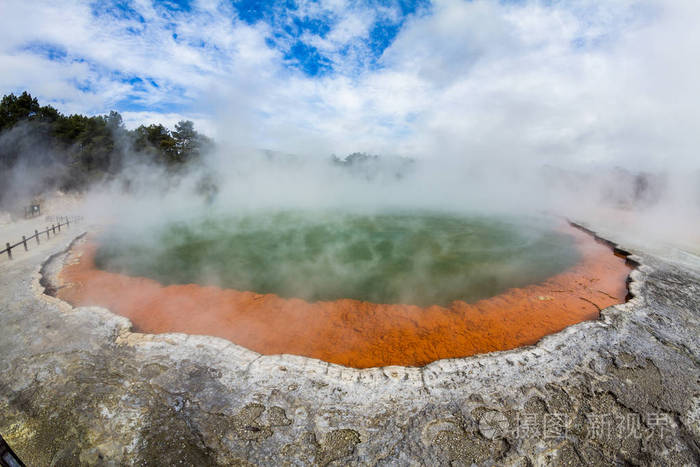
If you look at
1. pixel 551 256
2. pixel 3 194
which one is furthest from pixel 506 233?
pixel 3 194

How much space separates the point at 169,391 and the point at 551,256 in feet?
34.8

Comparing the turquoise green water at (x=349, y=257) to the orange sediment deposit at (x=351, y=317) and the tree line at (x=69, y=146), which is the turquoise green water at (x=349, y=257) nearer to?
the orange sediment deposit at (x=351, y=317)

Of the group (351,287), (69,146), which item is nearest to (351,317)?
(351,287)

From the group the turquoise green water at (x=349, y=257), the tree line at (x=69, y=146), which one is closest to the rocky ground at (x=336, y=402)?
the turquoise green water at (x=349, y=257)

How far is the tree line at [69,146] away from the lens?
53.5 feet

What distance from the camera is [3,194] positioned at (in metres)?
15.1

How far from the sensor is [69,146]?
18453mm

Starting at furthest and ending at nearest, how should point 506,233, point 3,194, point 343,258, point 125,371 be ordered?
point 3,194, point 506,233, point 343,258, point 125,371

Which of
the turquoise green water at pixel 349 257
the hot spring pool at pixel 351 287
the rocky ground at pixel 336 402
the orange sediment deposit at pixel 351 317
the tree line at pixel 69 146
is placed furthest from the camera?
the tree line at pixel 69 146

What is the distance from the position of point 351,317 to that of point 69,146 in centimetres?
2338

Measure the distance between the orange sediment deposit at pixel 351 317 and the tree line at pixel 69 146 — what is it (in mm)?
15715

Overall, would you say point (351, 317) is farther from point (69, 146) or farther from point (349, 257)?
point (69, 146)

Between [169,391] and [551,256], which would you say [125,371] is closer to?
[169,391]

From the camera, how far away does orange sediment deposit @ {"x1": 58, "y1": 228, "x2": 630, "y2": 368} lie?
4.59 m
